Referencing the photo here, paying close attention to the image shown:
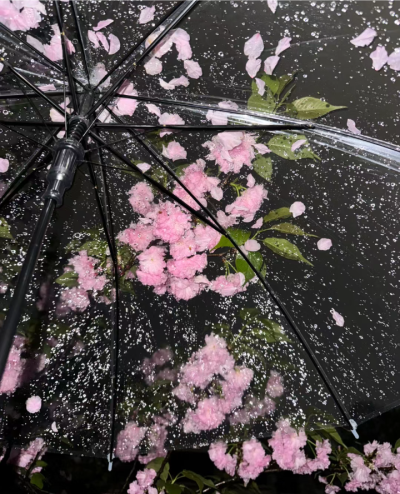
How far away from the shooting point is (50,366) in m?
1.07

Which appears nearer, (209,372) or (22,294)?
(22,294)

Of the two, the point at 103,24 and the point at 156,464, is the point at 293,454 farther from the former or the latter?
the point at 103,24

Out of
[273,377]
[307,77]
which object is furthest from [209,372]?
[307,77]

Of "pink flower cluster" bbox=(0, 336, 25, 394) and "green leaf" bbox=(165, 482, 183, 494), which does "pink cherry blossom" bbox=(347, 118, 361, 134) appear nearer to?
"pink flower cluster" bbox=(0, 336, 25, 394)

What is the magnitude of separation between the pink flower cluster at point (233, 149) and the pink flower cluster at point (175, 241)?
39mm

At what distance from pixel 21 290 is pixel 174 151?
472mm

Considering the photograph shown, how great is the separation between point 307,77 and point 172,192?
0.36m

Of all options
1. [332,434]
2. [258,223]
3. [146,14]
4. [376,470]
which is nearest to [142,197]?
[258,223]

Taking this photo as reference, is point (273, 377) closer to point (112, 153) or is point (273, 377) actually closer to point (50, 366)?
point (50, 366)

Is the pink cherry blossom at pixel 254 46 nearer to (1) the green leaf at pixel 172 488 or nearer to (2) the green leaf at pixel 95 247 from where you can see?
(2) the green leaf at pixel 95 247

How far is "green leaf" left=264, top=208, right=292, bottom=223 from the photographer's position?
3.21 feet

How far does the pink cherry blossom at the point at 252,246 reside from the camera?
3.29 ft

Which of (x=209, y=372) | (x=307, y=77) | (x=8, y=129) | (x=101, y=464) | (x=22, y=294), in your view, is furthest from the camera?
(x=101, y=464)

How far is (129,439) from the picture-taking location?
3.66 ft
